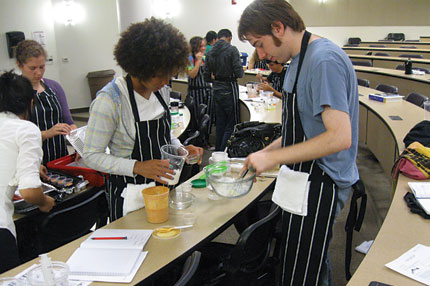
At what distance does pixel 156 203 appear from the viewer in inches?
67.8

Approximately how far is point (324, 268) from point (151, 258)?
0.82 metres

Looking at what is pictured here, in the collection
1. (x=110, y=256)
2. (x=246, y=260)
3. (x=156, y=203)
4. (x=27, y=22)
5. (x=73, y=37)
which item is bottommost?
(x=246, y=260)

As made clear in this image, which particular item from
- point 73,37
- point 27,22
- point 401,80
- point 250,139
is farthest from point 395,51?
A: point 27,22

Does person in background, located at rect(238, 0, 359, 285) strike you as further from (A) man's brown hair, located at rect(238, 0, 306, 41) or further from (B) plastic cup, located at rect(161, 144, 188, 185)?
(B) plastic cup, located at rect(161, 144, 188, 185)

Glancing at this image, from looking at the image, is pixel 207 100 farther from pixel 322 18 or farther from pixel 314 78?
pixel 322 18

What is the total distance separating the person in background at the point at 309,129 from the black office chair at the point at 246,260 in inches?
5.1

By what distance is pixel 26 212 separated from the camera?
209 centimetres

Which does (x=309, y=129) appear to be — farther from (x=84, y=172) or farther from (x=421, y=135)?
(x=84, y=172)

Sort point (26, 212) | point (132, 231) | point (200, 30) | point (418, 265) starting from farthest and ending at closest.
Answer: point (200, 30) < point (26, 212) < point (132, 231) < point (418, 265)

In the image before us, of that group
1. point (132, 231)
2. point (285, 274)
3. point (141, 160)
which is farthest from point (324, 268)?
point (141, 160)

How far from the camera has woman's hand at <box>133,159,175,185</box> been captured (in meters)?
1.73

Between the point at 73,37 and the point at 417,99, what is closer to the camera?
the point at 417,99

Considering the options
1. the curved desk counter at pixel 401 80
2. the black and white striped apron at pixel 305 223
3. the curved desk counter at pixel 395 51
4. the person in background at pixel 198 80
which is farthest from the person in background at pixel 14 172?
the curved desk counter at pixel 395 51

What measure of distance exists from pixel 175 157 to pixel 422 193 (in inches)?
47.3
